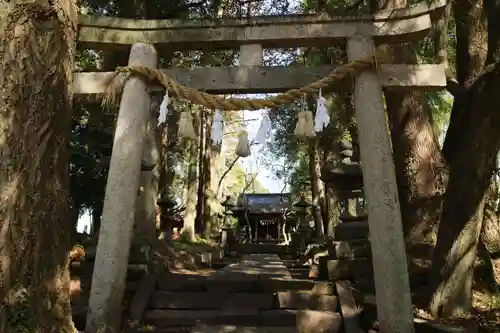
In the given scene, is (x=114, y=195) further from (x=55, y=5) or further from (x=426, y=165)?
(x=426, y=165)

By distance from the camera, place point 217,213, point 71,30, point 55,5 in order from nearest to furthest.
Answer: point 55,5 < point 71,30 < point 217,213

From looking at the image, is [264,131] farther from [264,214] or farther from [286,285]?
[264,214]

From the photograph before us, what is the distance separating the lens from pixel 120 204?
4.88m

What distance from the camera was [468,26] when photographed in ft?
21.4

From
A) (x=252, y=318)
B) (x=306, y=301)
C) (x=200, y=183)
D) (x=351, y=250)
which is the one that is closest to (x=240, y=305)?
(x=252, y=318)

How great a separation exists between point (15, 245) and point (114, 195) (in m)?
2.02

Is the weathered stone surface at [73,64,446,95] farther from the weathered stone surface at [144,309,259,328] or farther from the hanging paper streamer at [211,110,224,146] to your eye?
the weathered stone surface at [144,309,259,328]

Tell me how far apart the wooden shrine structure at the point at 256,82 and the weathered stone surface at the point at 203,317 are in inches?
33.4

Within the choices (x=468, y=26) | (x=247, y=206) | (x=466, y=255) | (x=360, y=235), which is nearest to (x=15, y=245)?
(x=466, y=255)

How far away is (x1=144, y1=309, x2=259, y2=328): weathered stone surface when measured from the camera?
5316 millimetres

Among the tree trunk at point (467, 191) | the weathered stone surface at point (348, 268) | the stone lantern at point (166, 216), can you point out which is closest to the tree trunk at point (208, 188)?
the stone lantern at point (166, 216)

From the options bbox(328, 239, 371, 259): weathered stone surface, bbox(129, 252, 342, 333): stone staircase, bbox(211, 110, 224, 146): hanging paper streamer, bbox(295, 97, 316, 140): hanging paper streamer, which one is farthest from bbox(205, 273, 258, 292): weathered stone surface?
bbox(295, 97, 316, 140): hanging paper streamer

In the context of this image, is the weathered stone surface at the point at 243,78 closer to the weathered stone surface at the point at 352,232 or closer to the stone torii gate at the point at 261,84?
the stone torii gate at the point at 261,84

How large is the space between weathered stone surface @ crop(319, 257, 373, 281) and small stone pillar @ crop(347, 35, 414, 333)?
1.64 m
